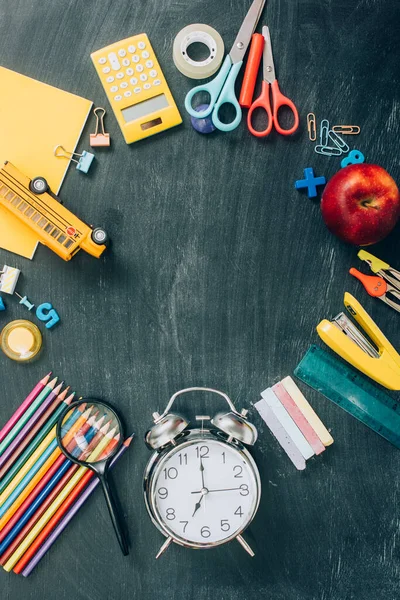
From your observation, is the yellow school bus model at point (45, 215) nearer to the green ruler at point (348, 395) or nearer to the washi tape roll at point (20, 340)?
the washi tape roll at point (20, 340)

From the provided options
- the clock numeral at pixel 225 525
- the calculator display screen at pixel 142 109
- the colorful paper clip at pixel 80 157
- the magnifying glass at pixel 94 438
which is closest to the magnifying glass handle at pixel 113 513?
the magnifying glass at pixel 94 438

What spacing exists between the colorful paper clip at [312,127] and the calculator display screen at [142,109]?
0.30 metres

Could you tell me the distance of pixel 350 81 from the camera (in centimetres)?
141

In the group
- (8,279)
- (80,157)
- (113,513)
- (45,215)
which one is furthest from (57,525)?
(80,157)

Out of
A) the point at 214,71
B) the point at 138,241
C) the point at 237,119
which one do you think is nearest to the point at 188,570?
the point at 138,241

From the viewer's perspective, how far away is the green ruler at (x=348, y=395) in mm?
1396

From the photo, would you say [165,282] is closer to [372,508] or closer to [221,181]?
[221,181]

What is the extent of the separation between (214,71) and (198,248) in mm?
372

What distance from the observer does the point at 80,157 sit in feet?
4.55

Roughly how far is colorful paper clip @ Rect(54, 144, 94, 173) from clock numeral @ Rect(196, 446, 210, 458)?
618mm

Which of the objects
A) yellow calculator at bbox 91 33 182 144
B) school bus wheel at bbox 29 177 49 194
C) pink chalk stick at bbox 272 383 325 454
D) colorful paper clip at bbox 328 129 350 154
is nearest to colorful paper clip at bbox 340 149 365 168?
colorful paper clip at bbox 328 129 350 154

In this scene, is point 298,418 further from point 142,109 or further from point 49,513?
point 142,109

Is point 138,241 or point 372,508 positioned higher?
point 138,241

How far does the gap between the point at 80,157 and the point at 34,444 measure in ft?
1.99
